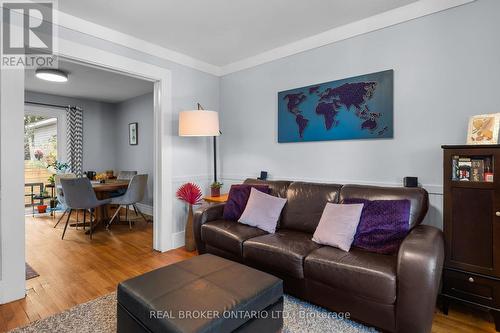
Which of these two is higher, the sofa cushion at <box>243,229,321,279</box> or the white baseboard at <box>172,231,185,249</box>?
the sofa cushion at <box>243,229,321,279</box>

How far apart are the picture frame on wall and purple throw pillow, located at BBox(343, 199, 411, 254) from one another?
4.98m

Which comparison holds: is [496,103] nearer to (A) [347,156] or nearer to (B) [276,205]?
(A) [347,156]

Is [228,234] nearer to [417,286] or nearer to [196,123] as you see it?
[196,123]

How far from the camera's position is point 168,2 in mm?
2316

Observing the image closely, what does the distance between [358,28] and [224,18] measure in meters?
1.34

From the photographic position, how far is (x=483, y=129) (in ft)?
6.25

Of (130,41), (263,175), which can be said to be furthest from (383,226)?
(130,41)

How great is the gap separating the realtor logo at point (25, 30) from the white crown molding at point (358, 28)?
7.12 ft

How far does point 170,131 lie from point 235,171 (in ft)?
3.49

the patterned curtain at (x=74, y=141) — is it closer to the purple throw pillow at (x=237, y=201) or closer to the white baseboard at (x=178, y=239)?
the white baseboard at (x=178, y=239)

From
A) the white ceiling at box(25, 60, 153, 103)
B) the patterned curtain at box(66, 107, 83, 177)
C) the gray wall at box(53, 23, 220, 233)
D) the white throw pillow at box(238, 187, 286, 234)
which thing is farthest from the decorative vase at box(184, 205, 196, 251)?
the patterned curtain at box(66, 107, 83, 177)

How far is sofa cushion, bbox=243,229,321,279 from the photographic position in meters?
1.97

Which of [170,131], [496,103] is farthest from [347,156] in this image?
[170,131]

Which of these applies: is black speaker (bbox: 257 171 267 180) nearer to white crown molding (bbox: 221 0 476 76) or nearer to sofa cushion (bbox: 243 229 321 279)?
sofa cushion (bbox: 243 229 321 279)
